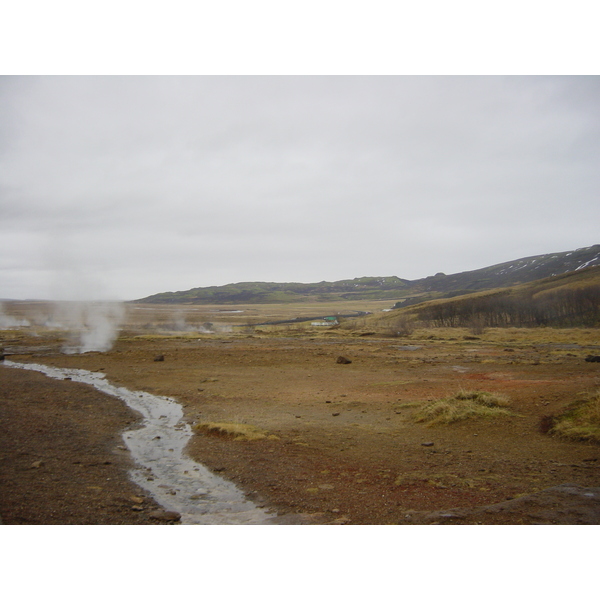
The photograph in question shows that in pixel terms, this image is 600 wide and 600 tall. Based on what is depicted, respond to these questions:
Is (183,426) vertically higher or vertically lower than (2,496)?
lower

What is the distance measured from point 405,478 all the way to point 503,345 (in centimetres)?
3409

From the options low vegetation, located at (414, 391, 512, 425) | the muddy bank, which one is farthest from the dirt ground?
low vegetation, located at (414, 391, 512, 425)

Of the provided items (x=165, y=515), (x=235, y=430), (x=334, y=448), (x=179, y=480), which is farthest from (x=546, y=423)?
(x=165, y=515)

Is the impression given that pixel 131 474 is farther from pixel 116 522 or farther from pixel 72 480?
pixel 116 522

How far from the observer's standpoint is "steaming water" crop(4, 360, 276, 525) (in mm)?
7125

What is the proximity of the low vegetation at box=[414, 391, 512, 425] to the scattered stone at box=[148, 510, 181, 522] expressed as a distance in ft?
27.8

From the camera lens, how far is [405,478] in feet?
27.6

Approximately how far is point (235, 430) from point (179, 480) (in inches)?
135

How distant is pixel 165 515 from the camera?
6.79m

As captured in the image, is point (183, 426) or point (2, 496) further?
point (183, 426)

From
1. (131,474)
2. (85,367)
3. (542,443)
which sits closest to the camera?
(131,474)

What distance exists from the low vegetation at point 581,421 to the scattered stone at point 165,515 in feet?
30.5

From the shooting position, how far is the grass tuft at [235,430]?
11.9 metres

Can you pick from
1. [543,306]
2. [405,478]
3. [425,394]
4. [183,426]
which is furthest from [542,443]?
[543,306]
